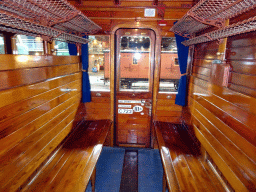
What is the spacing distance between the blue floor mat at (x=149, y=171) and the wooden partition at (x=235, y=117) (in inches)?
50.6

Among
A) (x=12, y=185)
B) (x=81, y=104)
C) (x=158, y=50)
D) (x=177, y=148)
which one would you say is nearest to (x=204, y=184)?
(x=177, y=148)

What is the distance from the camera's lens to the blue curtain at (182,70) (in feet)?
13.7

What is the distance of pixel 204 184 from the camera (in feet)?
7.99

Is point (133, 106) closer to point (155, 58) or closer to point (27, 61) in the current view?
point (155, 58)

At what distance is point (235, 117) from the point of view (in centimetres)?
212

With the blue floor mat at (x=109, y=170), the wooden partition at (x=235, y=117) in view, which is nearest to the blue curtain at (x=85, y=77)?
the blue floor mat at (x=109, y=170)

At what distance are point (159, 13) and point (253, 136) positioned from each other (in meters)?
3.37

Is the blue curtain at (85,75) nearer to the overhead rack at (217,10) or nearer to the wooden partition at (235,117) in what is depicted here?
the overhead rack at (217,10)

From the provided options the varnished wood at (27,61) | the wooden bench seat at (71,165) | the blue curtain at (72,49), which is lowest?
the wooden bench seat at (71,165)

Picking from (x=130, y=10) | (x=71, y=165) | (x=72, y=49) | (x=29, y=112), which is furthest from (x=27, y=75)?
(x=130, y=10)

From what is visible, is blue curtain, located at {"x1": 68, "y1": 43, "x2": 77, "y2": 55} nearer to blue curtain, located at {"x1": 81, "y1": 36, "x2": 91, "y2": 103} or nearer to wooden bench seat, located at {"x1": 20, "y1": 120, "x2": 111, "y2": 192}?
blue curtain, located at {"x1": 81, "y1": 36, "x2": 91, "y2": 103}

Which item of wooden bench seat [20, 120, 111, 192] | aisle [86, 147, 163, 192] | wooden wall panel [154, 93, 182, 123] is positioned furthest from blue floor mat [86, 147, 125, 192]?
wooden wall panel [154, 93, 182, 123]

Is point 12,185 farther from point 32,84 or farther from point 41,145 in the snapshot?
point 32,84

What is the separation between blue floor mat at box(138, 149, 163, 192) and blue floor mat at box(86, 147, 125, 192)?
0.46 metres
